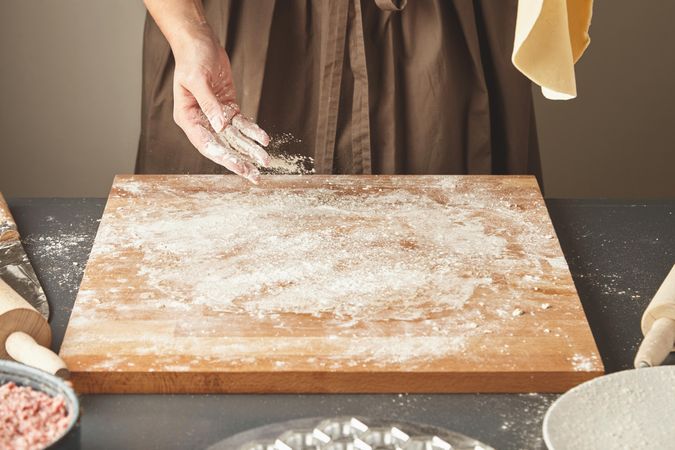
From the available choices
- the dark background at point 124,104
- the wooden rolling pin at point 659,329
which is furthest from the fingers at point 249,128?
the dark background at point 124,104

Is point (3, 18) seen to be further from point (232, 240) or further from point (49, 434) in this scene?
point (49, 434)

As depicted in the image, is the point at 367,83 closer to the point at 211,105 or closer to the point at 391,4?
the point at 391,4

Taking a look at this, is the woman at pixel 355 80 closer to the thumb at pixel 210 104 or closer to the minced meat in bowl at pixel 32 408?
the thumb at pixel 210 104

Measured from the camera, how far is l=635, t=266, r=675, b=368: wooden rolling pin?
0.98m

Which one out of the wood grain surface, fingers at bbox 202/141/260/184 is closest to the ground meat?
the wood grain surface

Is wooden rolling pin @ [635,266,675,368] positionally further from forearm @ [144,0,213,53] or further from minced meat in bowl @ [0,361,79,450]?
forearm @ [144,0,213,53]

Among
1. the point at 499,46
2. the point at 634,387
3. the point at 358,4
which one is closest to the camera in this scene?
the point at 634,387

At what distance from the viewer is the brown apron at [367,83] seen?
1562mm

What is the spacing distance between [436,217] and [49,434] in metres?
0.68

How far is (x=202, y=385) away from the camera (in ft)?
3.21

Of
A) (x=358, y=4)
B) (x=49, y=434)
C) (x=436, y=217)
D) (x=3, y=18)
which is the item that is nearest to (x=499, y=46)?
(x=358, y=4)

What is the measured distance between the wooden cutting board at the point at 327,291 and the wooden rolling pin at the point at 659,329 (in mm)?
49

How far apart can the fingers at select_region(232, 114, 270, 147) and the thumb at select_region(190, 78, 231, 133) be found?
16mm

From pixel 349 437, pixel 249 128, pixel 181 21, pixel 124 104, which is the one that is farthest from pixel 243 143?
pixel 124 104
